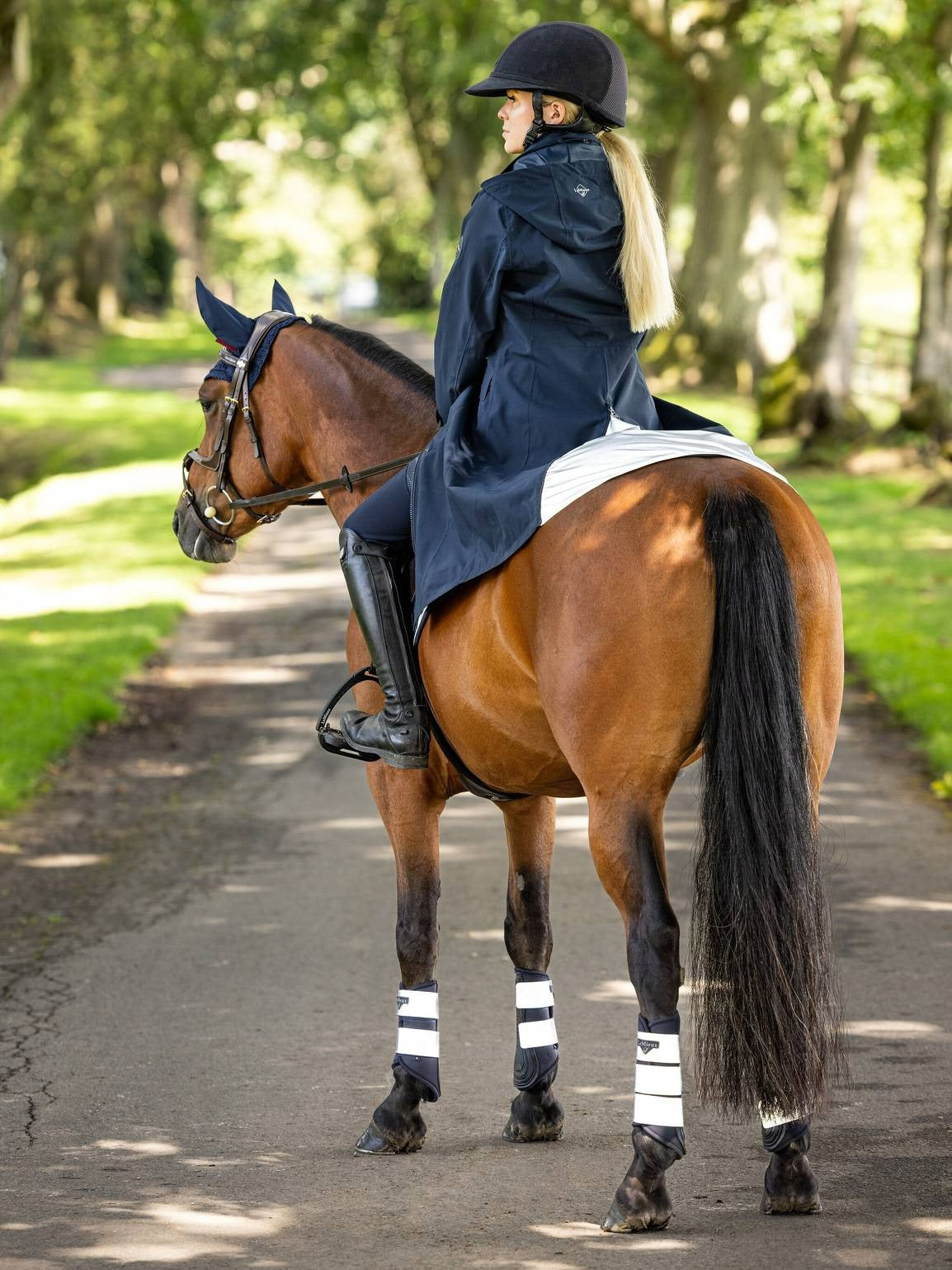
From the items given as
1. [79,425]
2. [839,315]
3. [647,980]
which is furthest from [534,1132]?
[79,425]

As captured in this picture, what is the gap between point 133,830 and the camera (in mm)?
8641

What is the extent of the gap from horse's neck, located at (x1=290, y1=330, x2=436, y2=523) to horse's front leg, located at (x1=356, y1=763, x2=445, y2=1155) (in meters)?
1.03

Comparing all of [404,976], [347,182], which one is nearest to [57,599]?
[404,976]

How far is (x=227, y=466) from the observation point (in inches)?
224

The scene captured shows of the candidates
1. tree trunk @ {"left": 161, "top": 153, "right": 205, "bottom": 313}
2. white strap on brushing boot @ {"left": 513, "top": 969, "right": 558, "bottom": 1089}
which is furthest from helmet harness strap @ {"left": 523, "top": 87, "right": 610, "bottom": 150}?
tree trunk @ {"left": 161, "top": 153, "right": 205, "bottom": 313}

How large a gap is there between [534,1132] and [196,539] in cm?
245

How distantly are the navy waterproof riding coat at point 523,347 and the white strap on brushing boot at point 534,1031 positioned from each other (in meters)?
1.32

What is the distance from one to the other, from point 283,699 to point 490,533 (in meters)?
7.59

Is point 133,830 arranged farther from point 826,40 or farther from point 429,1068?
point 826,40

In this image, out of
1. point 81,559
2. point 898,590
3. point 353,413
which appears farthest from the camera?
point 81,559

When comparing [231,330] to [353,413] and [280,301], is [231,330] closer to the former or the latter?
[280,301]

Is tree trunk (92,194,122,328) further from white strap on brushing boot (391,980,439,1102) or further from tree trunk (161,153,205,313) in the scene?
white strap on brushing boot (391,980,439,1102)

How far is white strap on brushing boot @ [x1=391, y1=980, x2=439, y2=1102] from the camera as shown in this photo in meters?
4.84

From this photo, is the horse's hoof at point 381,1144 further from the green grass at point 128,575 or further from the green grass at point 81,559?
the green grass at point 128,575
